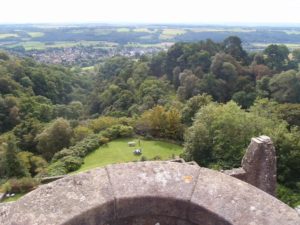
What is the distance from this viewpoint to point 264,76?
40188mm

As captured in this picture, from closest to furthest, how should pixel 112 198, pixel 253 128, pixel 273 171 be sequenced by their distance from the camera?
1. pixel 112 198
2. pixel 273 171
3. pixel 253 128

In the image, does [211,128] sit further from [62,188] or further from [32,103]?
[32,103]

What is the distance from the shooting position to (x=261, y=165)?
25.3ft

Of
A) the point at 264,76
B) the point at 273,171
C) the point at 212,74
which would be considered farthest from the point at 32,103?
the point at 273,171

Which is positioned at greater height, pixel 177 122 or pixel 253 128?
pixel 253 128

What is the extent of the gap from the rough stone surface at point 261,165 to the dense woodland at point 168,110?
8.55 meters

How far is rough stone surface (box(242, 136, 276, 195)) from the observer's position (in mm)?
7035

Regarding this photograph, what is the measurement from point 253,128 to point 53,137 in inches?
840

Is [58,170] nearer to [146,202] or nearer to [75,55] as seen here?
[146,202]

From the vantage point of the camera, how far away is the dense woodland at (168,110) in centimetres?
2075

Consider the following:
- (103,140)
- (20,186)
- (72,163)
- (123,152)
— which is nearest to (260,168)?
(20,186)

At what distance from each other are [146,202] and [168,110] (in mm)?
31947

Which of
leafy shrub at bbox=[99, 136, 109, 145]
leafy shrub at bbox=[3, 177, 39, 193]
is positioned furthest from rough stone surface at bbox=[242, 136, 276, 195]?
leafy shrub at bbox=[99, 136, 109, 145]

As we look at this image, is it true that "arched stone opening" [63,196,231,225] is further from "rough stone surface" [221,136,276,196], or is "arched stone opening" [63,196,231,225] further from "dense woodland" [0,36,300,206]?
"dense woodland" [0,36,300,206]
